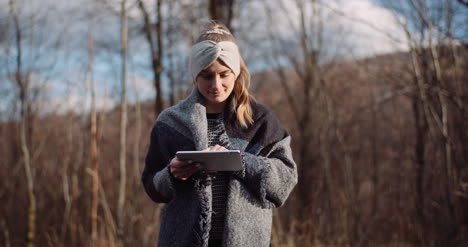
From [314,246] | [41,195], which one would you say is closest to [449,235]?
[314,246]

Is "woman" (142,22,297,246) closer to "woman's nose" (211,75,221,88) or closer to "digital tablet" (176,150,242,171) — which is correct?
"woman's nose" (211,75,221,88)

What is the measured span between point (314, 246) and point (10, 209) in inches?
180

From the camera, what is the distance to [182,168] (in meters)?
1.40

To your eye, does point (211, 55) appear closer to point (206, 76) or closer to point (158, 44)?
point (206, 76)

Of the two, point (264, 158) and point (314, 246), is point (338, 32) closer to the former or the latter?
point (314, 246)

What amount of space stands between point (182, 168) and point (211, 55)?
42 cm

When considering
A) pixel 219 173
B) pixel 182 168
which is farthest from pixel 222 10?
pixel 182 168

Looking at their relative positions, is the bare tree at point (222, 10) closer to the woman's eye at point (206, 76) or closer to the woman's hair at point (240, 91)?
the woman's hair at point (240, 91)

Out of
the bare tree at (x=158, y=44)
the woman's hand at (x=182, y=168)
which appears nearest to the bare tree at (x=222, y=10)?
the bare tree at (x=158, y=44)

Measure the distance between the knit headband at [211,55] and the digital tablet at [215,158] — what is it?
1.24ft

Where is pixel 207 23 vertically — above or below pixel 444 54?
below

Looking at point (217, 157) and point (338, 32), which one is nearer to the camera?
point (217, 157)

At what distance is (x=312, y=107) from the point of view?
26.0 ft

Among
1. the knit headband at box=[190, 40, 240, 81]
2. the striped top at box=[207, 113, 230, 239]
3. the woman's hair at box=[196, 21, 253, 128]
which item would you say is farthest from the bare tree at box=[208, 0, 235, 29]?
the striped top at box=[207, 113, 230, 239]
